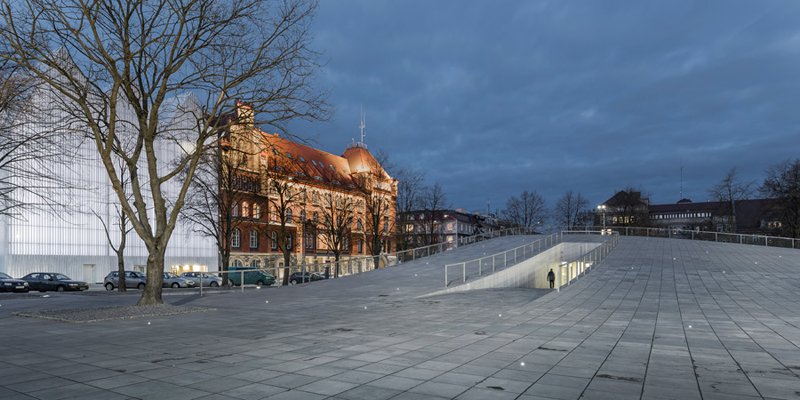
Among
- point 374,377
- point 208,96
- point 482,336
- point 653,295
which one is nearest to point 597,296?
point 653,295

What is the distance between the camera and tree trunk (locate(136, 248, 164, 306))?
14.7 meters

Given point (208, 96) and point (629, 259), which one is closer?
point (208, 96)

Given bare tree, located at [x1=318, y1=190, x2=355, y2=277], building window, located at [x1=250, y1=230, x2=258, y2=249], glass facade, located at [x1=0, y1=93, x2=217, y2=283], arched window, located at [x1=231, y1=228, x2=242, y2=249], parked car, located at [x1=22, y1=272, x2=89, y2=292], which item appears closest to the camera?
parked car, located at [x1=22, y1=272, x2=89, y2=292]

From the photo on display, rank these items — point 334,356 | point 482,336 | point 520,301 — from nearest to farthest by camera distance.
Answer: point 334,356 < point 482,336 < point 520,301

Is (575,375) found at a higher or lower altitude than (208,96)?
lower

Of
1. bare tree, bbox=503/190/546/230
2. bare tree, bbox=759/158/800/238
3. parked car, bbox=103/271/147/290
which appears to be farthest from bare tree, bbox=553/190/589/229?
parked car, bbox=103/271/147/290

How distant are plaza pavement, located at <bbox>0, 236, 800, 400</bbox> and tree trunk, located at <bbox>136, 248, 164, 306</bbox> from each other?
1604mm

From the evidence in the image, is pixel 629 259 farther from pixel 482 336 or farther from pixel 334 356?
pixel 334 356

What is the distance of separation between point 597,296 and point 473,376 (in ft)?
39.5

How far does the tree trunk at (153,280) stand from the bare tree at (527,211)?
58.9 meters

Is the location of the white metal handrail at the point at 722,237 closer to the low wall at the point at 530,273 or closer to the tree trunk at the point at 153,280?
the low wall at the point at 530,273

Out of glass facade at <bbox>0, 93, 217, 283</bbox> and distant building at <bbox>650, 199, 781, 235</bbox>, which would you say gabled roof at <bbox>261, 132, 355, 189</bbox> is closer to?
glass facade at <bbox>0, 93, 217, 283</bbox>

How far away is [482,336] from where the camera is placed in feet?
32.4

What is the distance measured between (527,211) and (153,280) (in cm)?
6060
